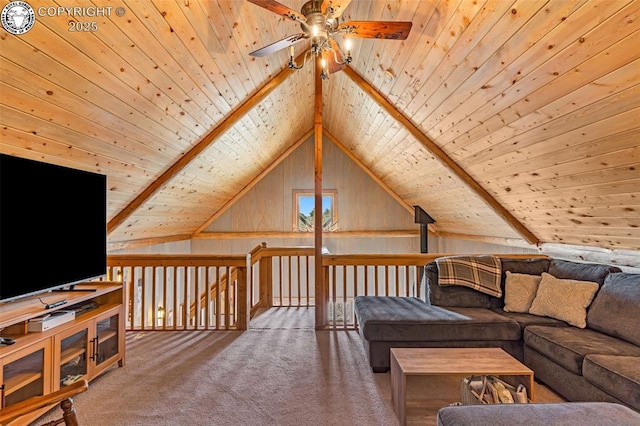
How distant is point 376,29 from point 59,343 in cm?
286

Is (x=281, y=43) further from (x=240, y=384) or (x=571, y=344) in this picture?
(x=571, y=344)

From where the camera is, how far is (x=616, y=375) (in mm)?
1936

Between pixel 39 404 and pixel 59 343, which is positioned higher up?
pixel 39 404

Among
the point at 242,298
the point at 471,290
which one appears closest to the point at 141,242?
the point at 242,298

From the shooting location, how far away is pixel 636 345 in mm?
2344

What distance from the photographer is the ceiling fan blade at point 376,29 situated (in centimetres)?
199

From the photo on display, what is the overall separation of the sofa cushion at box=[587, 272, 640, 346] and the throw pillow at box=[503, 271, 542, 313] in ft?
1.62

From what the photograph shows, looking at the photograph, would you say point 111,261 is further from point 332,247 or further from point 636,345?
point 636,345

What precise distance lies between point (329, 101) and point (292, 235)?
2.87m

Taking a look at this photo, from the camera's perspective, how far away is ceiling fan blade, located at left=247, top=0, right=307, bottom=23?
6.11 ft

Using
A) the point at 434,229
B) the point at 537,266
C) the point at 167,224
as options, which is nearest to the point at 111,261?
the point at 167,224

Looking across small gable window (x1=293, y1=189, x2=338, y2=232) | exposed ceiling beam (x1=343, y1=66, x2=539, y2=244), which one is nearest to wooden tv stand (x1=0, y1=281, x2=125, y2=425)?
exposed ceiling beam (x1=343, y1=66, x2=539, y2=244)

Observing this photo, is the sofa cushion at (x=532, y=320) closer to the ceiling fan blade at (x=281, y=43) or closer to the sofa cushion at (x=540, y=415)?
the sofa cushion at (x=540, y=415)

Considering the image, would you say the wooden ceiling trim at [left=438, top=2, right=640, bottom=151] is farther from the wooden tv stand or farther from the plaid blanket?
the wooden tv stand
